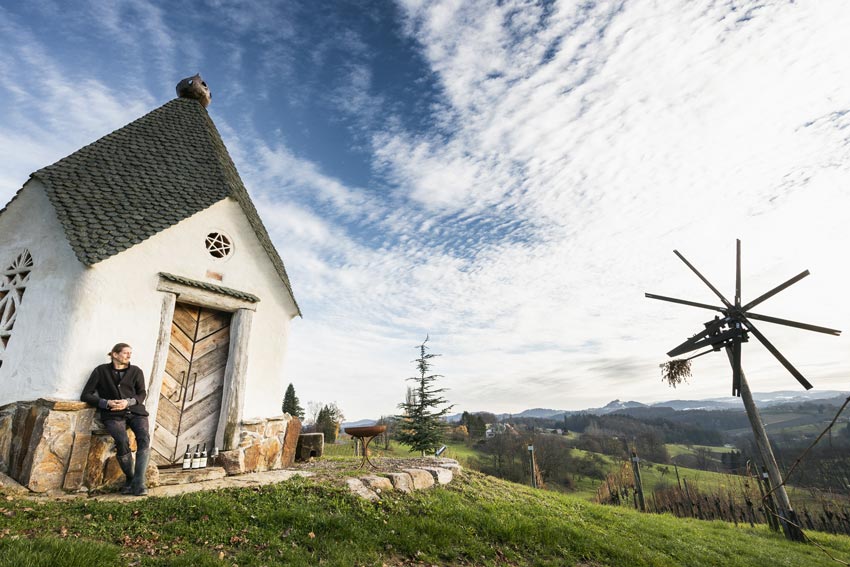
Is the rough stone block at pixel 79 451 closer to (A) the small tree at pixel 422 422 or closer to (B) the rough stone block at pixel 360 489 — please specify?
(B) the rough stone block at pixel 360 489

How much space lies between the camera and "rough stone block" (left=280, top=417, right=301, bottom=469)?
853 centimetres

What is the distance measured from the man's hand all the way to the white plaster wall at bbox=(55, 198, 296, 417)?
73 centimetres

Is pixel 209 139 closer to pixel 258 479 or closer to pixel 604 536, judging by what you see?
pixel 258 479

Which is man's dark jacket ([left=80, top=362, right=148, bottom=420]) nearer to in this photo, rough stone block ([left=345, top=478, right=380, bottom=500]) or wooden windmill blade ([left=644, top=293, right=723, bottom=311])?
rough stone block ([left=345, top=478, right=380, bottom=500])

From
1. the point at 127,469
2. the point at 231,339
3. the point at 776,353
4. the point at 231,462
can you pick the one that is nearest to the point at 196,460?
the point at 231,462

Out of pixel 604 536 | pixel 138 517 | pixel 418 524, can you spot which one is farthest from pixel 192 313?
pixel 604 536

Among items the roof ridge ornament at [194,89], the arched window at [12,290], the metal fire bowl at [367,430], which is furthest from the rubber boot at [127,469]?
the roof ridge ornament at [194,89]

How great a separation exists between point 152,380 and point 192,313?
1.49m

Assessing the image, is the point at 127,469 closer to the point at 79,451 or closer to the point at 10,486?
the point at 79,451

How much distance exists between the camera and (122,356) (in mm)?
6152

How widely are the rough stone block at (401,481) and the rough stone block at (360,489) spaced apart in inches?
24.3

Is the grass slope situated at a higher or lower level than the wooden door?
lower

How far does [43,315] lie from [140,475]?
9.80 ft

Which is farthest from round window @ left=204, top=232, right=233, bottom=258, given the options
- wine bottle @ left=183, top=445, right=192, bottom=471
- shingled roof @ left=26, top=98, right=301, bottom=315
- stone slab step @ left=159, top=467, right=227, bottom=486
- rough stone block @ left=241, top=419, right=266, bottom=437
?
stone slab step @ left=159, top=467, right=227, bottom=486
